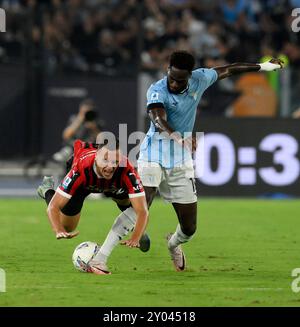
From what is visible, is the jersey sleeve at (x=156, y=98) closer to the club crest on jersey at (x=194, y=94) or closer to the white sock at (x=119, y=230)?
the club crest on jersey at (x=194, y=94)

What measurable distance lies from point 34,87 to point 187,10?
13.6ft

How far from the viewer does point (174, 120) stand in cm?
1259

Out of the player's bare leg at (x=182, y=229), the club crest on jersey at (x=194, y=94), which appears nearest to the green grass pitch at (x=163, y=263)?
the player's bare leg at (x=182, y=229)

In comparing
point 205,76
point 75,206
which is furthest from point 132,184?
point 205,76

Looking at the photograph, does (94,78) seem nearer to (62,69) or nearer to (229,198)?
(62,69)

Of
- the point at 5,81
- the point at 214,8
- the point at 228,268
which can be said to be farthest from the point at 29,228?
the point at 214,8

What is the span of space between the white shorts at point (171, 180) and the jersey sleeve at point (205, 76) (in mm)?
936

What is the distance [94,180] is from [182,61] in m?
1.58

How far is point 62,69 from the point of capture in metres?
26.9

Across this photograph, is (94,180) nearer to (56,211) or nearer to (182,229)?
(56,211)

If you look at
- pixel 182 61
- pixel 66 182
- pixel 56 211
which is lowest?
pixel 56 211

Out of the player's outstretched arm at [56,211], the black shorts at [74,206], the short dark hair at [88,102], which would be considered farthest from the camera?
the short dark hair at [88,102]

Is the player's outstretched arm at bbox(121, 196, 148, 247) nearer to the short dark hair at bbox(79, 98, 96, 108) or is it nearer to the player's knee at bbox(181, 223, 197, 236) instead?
the player's knee at bbox(181, 223, 197, 236)

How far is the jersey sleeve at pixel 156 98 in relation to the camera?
40.3ft
